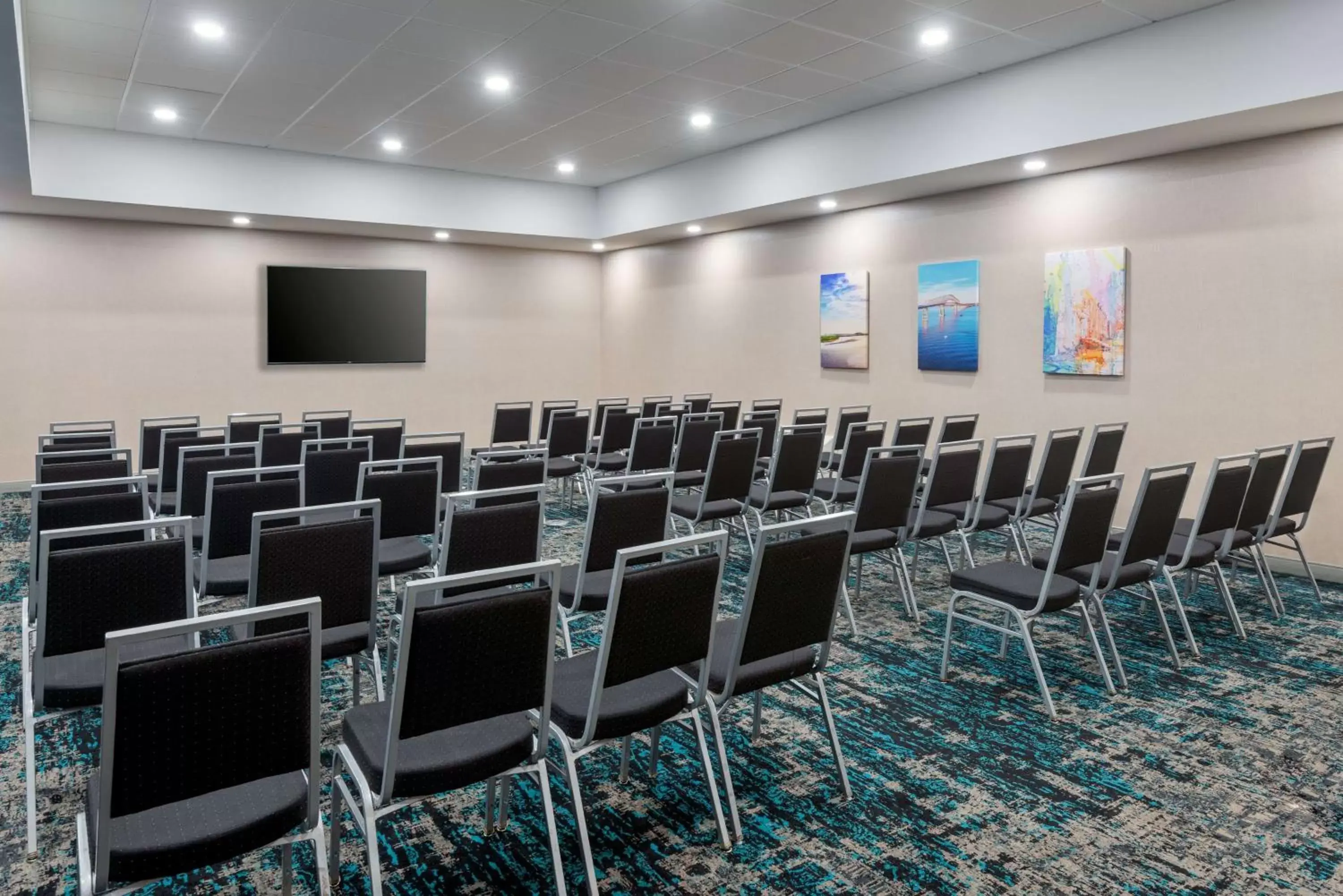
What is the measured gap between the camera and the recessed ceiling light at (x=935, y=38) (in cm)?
639

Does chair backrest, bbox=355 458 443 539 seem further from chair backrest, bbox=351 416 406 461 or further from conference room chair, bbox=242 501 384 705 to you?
chair backrest, bbox=351 416 406 461

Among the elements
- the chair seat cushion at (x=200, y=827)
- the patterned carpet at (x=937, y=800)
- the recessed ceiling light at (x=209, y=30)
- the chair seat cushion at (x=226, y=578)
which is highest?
the recessed ceiling light at (x=209, y=30)

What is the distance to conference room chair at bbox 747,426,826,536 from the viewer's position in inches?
232

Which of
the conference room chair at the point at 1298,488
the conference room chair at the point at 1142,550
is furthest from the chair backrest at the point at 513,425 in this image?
the conference room chair at the point at 1298,488

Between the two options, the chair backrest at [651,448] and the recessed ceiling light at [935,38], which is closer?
the recessed ceiling light at [935,38]

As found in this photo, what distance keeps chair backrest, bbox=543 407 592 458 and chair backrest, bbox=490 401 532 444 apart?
765 millimetres

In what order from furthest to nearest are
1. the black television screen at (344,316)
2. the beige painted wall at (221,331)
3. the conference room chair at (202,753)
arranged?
the black television screen at (344,316)
the beige painted wall at (221,331)
the conference room chair at (202,753)

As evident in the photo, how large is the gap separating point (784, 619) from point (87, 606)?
215 cm

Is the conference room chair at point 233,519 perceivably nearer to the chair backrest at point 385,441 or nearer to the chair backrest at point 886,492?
the chair backrest at point 385,441

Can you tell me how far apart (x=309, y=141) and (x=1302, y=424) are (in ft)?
31.5

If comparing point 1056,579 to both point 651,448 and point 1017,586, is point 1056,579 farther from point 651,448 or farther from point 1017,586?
point 651,448

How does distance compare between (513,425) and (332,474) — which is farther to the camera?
(513,425)

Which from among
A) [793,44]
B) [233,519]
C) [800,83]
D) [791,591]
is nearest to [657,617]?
[791,591]

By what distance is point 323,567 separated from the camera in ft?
9.92
